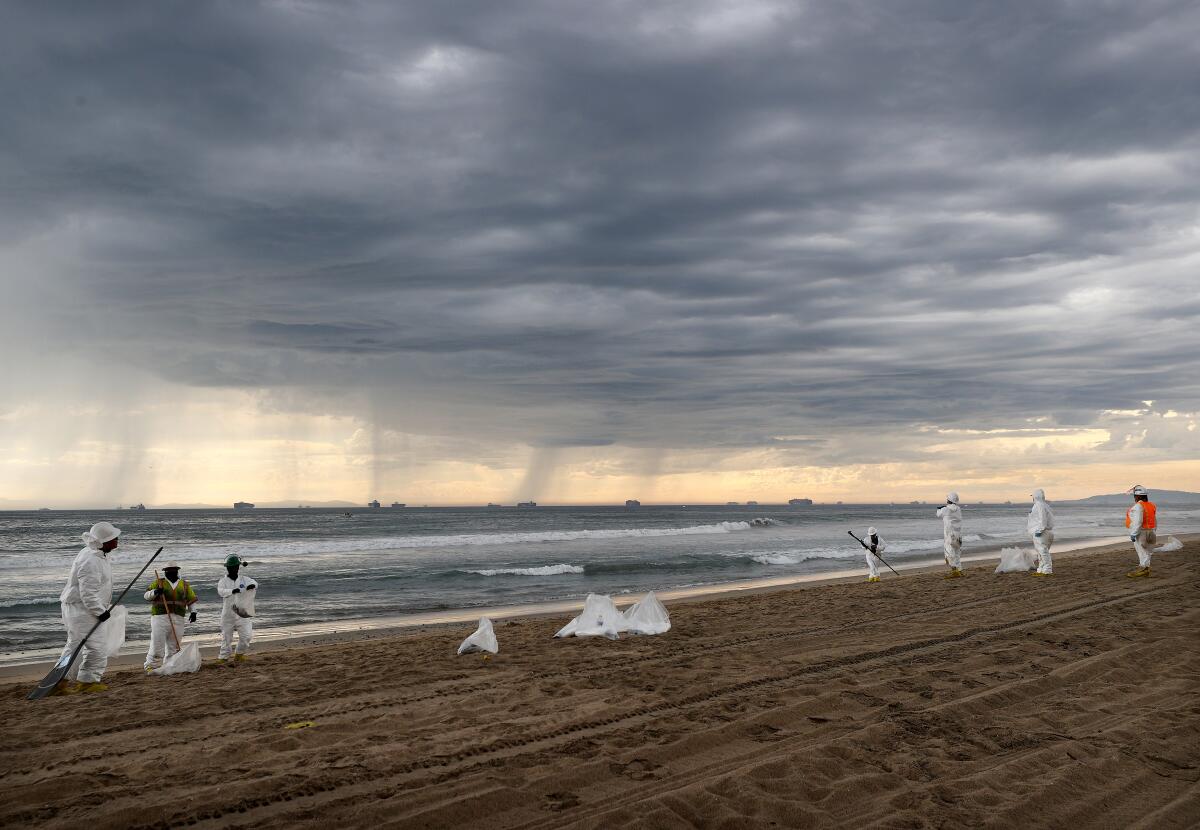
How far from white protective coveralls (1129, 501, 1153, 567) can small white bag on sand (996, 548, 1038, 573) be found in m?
2.12

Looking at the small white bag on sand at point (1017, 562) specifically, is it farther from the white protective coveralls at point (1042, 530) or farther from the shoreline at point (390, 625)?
the shoreline at point (390, 625)

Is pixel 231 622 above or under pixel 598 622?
above

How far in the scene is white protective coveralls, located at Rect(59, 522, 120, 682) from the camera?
8797mm

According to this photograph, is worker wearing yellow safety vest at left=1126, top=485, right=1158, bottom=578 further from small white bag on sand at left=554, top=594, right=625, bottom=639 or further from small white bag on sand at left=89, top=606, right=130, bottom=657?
small white bag on sand at left=89, top=606, right=130, bottom=657

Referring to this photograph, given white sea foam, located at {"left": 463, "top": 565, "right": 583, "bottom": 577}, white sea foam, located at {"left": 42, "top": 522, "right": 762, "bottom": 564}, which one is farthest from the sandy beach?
white sea foam, located at {"left": 42, "top": 522, "right": 762, "bottom": 564}

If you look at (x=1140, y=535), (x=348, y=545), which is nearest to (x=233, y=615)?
(x=1140, y=535)

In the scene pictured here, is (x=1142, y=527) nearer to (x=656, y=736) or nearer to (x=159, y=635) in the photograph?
(x=656, y=736)

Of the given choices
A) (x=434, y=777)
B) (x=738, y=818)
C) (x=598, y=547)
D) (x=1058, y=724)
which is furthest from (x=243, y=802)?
(x=598, y=547)

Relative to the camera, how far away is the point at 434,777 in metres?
5.03

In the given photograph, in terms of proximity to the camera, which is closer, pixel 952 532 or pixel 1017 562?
pixel 1017 562

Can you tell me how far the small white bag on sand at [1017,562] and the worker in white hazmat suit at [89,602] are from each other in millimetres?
18199

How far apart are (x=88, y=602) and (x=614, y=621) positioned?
21.4 feet

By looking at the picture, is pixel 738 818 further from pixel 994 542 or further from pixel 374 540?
pixel 374 540

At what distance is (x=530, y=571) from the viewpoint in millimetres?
25984
